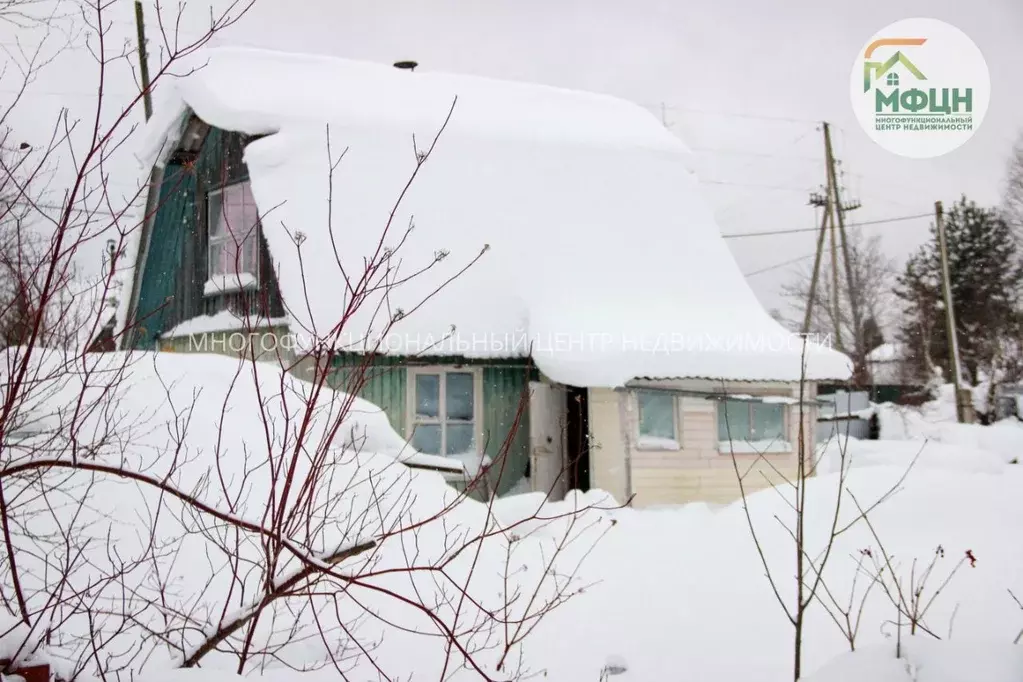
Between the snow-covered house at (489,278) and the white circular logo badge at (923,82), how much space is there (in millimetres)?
3359

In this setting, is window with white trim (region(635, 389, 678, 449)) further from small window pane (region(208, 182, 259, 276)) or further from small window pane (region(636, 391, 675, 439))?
small window pane (region(208, 182, 259, 276))

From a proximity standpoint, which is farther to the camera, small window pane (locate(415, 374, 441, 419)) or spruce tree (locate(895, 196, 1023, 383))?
spruce tree (locate(895, 196, 1023, 383))

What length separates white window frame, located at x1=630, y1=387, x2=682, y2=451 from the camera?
9422 mm

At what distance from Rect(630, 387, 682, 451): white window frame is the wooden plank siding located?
4.61 m

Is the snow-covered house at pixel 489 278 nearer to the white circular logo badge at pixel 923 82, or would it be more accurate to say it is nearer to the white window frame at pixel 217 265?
the white window frame at pixel 217 265

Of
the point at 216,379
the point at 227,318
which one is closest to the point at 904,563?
the point at 216,379

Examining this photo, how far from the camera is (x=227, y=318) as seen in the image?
9523mm

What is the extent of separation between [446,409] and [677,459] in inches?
117

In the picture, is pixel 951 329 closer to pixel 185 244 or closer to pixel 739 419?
pixel 739 419

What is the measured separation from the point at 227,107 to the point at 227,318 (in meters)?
2.53

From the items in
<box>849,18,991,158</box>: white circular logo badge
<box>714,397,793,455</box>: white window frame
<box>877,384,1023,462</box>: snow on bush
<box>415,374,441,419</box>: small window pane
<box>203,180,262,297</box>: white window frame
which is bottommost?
<box>877,384,1023,462</box>: snow on bush

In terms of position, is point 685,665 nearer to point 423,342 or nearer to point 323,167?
point 423,342

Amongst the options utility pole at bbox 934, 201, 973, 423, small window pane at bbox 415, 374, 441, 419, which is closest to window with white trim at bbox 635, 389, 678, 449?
small window pane at bbox 415, 374, 441, 419

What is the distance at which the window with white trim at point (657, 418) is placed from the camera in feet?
31.3
